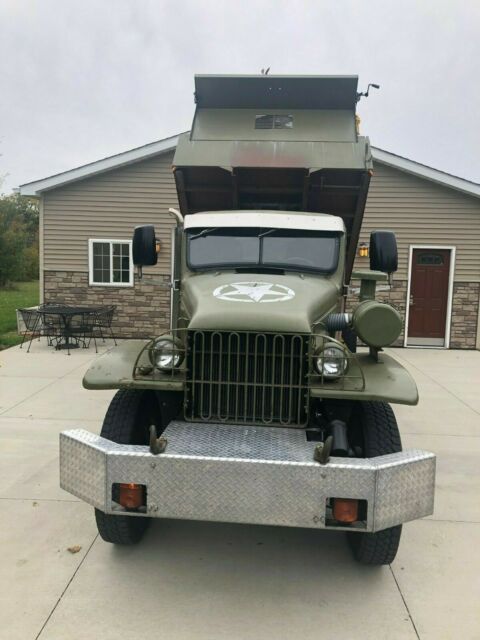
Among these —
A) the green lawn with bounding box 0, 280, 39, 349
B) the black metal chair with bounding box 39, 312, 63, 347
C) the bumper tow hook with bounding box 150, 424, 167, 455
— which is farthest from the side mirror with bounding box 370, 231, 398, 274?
the green lawn with bounding box 0, 280, 39, 349

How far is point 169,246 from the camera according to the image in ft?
38.2

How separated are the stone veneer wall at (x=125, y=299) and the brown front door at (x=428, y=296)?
551 cm

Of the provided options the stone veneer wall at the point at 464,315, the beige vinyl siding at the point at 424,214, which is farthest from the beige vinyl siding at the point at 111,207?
the stone veneer wall at the point at 464,315

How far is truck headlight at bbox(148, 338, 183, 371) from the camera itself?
318 cm

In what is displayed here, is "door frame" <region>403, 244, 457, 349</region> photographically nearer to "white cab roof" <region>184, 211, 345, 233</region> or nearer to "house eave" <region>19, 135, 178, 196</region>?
"house eave" <region>19, 135, 178, 196</region>

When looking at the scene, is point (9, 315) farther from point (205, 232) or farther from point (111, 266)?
point (205, 232)

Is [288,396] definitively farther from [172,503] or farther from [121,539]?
[121,539]

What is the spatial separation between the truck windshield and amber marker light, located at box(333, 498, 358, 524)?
6.86 ft

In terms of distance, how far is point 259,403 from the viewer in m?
3.10

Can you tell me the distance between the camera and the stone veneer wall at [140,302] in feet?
38.3

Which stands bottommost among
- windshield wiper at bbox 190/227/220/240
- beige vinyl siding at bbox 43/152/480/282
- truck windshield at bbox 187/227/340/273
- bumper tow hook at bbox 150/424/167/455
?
bumper tow hook at bbox 150/424/167/455

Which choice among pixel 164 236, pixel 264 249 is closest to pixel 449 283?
pixel 164 236

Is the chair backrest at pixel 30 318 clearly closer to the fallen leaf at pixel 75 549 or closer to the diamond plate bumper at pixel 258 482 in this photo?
the fallen leaf at pixel 75 549

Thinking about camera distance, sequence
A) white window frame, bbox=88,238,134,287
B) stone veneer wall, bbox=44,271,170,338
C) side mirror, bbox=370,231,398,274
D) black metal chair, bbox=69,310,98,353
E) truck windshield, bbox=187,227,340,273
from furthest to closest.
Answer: stone veneer wall, bbox=44,271,170,338, white window frame, bbox=88,238,134,287, black metal chair, bbox=69,310,98,353, side mirror, bbox=370,231,398,274, truck windshield, bbox=187,227,340,273
